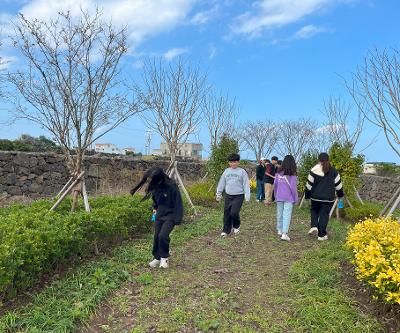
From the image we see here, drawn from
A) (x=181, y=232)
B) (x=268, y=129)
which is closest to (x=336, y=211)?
(x=181, y=232)

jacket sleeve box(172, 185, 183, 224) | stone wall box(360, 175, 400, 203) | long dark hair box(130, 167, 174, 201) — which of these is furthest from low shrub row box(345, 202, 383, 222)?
stone wall box(360, 175, 400, 203)

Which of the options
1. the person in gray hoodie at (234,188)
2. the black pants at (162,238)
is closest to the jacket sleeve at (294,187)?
the person in gray hoodie at (234,188)

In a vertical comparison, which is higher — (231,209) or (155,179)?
(155,179)

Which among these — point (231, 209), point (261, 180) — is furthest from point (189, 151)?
point (231, 209)

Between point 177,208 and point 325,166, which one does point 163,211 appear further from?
point 325,166

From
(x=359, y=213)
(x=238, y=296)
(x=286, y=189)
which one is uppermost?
(x=286, y=189)

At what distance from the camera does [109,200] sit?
7.17 meters

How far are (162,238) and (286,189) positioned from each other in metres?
2.74

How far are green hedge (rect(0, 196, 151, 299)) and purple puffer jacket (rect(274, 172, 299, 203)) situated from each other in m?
2.48

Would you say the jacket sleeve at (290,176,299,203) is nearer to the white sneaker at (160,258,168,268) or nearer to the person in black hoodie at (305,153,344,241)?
the person in black hoodie at (305,153,344,241)

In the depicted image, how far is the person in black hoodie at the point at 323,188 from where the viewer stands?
21.5 feet

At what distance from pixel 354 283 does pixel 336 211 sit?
20.6 feet

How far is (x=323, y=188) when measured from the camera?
6574 mm

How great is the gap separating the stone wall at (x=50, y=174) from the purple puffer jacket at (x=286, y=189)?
6.74 metres
